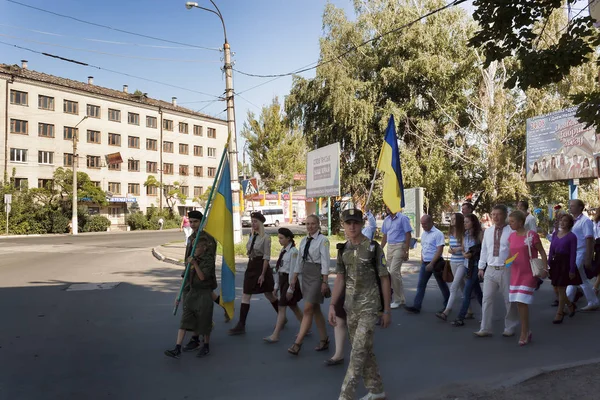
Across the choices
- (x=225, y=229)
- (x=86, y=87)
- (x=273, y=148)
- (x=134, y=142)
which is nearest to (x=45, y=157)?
(x=86, y=87)

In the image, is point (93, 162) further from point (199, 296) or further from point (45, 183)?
point (199, 296)

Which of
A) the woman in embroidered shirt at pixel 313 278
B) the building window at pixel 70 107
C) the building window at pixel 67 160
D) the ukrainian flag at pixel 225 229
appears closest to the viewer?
the woman in embroidered shirt at pixel 313 278

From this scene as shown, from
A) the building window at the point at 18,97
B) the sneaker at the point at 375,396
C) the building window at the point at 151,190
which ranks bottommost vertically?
the sneaker at the point at 375,396

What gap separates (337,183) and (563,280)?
47.8ft

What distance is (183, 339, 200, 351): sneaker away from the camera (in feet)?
18.6

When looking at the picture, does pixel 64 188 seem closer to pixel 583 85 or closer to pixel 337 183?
pixel 337 183

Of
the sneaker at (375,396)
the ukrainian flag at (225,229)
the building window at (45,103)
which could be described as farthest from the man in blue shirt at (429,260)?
the building window at (45,103)

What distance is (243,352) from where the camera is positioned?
18.6 feet

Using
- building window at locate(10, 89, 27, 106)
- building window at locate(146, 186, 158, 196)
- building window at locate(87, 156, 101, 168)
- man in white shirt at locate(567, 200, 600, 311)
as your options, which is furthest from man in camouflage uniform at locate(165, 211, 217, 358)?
building window at locate(146, 186, 158, 196)

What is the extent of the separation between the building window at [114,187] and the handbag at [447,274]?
4808cm

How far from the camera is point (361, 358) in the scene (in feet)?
12.9

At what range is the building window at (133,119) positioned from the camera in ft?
174

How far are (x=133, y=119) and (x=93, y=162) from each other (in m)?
7.06

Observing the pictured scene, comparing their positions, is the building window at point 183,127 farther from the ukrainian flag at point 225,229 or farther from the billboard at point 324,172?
the ukrainian flag at point 225,229
